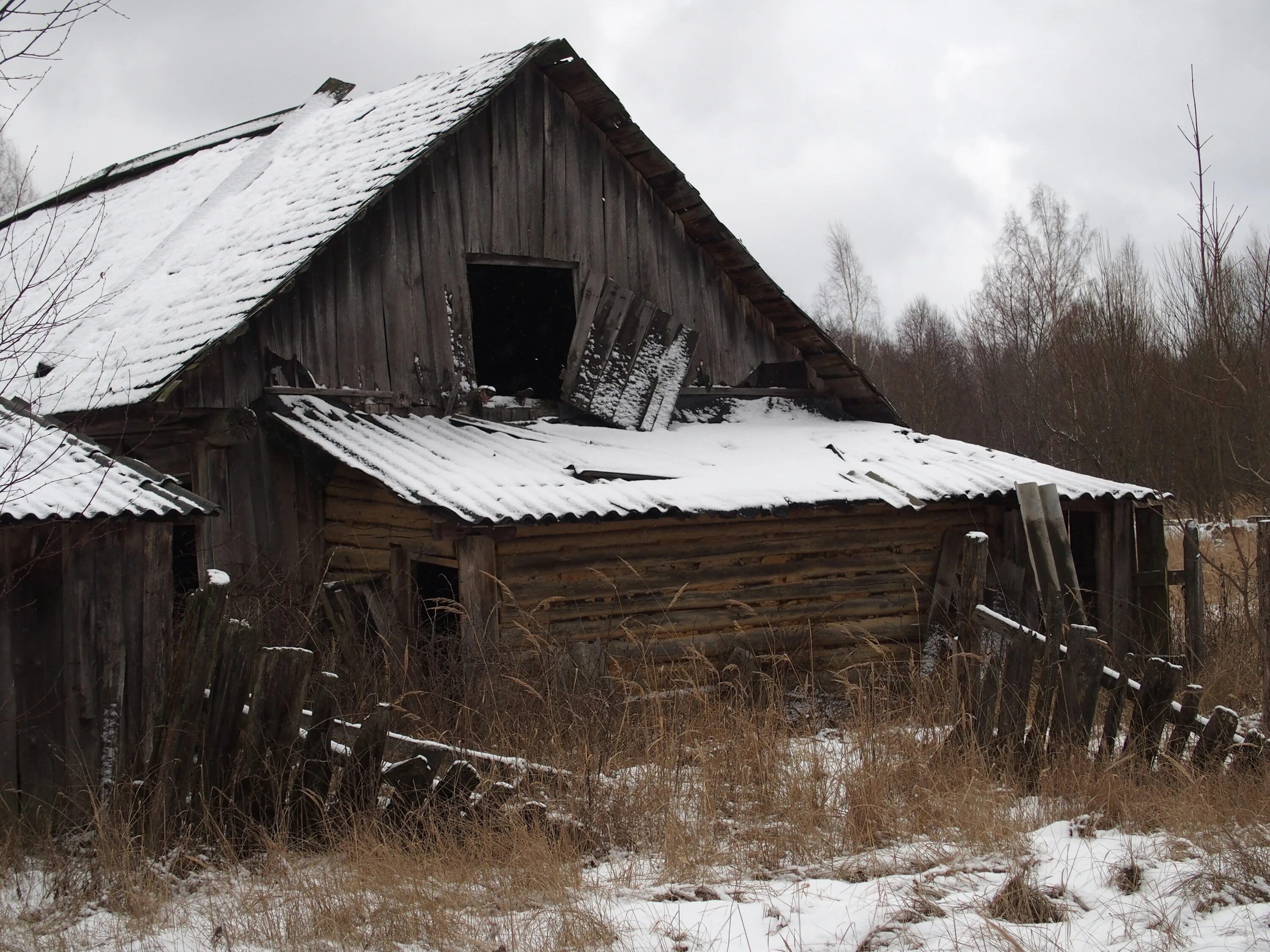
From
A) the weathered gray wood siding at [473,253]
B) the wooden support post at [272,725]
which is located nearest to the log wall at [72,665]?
the wooden support post at [272,725]

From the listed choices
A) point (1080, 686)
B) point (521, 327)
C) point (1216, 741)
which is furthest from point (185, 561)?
point (1216, 741)

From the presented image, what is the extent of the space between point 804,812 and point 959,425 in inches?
1256

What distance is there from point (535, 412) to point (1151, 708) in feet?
21.1

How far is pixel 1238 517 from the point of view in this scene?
22.6m

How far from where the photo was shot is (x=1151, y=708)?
5.98 metres

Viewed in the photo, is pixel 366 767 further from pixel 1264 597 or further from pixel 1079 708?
pixel 1264 597

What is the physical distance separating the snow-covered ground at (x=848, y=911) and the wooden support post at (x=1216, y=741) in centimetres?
92

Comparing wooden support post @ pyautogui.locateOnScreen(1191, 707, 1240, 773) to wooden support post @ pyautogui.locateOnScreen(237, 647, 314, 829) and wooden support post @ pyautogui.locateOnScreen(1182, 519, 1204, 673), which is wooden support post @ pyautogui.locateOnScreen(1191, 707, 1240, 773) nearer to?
wooden support post @ pyautogui.locateOnScreen(237, 647, 314, 829)

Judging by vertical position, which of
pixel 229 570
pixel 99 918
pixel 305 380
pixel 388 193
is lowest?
pixel 99 918

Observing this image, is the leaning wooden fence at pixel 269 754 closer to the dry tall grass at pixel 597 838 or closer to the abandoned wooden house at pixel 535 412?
the dry tall grass at pixel 597 838

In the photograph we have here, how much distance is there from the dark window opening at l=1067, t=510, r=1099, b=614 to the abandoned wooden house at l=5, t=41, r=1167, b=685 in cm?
5

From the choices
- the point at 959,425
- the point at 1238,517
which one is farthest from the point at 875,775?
the point at 959,425

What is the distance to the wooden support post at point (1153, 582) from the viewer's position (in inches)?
412

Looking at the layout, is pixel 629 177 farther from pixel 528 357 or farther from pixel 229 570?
pixel 229 570
